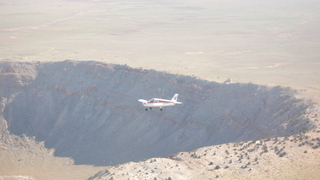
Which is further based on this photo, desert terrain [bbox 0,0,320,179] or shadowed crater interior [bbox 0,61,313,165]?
shadowed crater interior [bbox 0,61,313,165]

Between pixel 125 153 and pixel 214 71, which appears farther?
pixel 214 71

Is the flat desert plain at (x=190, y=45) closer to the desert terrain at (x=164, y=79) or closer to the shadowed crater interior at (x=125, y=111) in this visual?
the desert terrain at (x=164, y=79)

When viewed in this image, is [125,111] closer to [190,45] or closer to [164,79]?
[164,79]

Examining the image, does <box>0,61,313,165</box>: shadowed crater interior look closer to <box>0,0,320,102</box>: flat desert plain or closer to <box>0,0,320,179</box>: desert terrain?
<box>0,0,320,179</box>: desert terrain

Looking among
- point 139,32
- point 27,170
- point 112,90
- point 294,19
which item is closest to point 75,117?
point 112,90

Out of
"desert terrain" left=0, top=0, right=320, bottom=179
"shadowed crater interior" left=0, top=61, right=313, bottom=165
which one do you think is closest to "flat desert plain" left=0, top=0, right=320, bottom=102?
"desert terrain" left=0, top=0, right=320, bottom=179

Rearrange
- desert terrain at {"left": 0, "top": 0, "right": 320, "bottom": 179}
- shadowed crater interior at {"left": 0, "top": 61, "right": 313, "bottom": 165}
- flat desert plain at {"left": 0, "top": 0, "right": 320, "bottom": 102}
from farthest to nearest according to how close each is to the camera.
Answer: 1. flat desert plain at {"left": 0, "top": 0, "right": 320, "bottom": 102}
2. shadowed crater interior at {"left": 0, "top": 61, "right": 313, "bottom": 165}
3. desert terrain at {"left": 0, "top": 0, "right": 320, "bottom": 179}

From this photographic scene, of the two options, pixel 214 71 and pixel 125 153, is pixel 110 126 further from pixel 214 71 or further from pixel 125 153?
pixel 214 71

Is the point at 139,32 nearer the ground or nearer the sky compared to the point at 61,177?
nearer the sky
